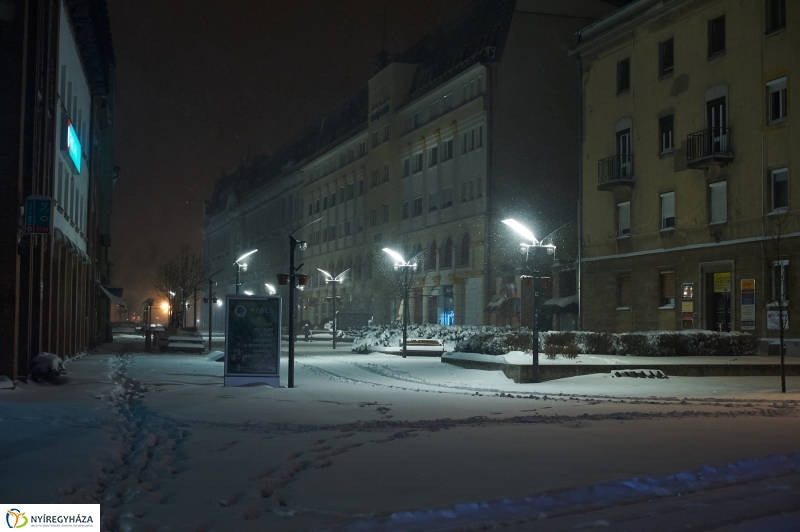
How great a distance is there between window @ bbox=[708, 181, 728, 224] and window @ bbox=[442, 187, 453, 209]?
2993 centimetres

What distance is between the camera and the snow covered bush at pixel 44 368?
22.2 m

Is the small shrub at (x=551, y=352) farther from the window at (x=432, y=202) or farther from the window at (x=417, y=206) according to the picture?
the window at (x=417, y=206)

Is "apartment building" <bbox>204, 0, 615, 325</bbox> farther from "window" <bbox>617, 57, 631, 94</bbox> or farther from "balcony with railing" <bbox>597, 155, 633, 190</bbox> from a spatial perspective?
"window" <bbox>617, 57, 631, 94</bbox>

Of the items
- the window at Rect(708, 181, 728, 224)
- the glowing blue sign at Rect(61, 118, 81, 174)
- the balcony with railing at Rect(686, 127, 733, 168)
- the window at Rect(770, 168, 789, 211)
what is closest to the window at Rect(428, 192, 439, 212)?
the balcony with railing at Rect(686, 127, 733, 168)

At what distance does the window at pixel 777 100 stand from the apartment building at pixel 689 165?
55 mm

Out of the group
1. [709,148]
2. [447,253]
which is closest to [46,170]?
[709,148]

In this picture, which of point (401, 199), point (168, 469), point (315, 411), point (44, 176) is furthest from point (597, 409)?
point (401, 199)

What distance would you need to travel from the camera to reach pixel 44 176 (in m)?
25.0

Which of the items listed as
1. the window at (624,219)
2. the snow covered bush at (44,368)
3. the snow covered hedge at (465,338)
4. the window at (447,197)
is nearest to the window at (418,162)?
the window at (447,197)

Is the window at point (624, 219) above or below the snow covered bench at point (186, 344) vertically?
above

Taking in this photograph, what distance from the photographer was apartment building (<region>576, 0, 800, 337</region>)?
112 feet

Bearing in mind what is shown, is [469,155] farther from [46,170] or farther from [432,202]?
[46,170]

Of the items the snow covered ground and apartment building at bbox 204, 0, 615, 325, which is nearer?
the snow covered ground

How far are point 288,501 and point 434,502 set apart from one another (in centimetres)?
127
